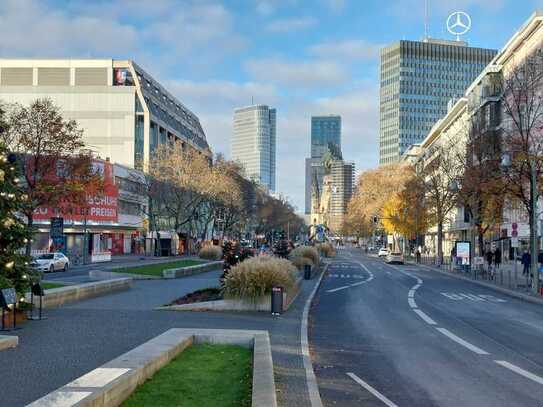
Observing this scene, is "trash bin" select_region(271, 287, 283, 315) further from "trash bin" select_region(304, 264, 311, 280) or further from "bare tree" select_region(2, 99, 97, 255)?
"bare tree" select_region(2, 99, 97, 255)

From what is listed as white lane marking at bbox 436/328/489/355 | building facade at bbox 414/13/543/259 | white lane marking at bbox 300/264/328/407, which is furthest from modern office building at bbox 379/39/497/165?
white lane marking at bbox 300/264/328/407

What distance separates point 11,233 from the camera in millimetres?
15305

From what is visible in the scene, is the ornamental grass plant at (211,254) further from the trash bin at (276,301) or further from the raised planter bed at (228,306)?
the trash bin at (276,301)

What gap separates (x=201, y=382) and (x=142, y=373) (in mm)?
793

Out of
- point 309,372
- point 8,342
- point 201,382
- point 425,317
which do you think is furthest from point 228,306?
point 201,382

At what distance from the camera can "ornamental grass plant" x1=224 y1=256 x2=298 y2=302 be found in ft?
66.9

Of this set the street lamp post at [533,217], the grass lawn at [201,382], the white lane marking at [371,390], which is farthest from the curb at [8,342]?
the street lamp post at [533,217]

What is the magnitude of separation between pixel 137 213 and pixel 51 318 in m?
69.3

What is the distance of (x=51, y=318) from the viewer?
17078mm

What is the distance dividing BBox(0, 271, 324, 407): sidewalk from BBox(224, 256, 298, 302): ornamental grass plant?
0.76m

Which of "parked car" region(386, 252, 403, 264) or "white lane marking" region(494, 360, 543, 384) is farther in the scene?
"parked car" region(386, 252, 403, 264)

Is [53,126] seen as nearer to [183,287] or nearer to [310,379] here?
[183,287]

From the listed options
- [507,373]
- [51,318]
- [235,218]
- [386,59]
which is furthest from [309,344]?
[386,59]

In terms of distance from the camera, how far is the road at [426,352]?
32.1 ft
